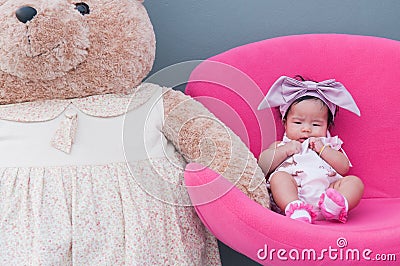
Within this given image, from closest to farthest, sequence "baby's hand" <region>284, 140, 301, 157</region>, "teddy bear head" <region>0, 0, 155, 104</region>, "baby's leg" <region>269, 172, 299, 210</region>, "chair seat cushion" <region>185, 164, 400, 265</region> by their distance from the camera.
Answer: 1. "chair seat cushion" <region>185, 164, 400, 265</region>
2. "teddy bear head" <region>0, 0, 155, 104</region>
3. "baby's leg" <region>269, 172, 299, 210</region>
4. "baby's hand" <region>284, 140, 301, 157</region>

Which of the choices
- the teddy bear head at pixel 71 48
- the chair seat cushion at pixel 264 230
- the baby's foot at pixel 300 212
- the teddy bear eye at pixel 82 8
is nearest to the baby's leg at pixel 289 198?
the baby's foot at pixel 300 212

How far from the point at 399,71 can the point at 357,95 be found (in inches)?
4.4

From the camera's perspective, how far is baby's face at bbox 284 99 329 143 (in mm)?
1427

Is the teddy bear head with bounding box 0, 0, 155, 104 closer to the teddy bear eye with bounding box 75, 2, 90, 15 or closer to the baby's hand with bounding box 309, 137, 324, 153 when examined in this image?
the teddy bear eye with bounding box 75, 2, 90, 15

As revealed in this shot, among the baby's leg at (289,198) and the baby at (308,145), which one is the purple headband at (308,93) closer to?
the baby at (308,145)

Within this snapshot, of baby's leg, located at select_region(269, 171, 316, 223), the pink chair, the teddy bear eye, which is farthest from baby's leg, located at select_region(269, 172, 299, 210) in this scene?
the teddy bear eye

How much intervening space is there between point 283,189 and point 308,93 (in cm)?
27

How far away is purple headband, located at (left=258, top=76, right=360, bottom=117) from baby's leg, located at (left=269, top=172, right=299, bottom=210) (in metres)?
0.20

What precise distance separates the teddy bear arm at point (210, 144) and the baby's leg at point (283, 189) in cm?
9

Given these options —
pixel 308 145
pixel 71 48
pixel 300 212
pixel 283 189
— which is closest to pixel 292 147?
pixel 308 145

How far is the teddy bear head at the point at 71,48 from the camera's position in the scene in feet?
3.68

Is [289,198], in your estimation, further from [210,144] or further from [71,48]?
[71,48]

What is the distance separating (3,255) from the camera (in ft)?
3.54

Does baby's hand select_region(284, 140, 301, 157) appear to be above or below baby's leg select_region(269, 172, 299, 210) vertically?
above
